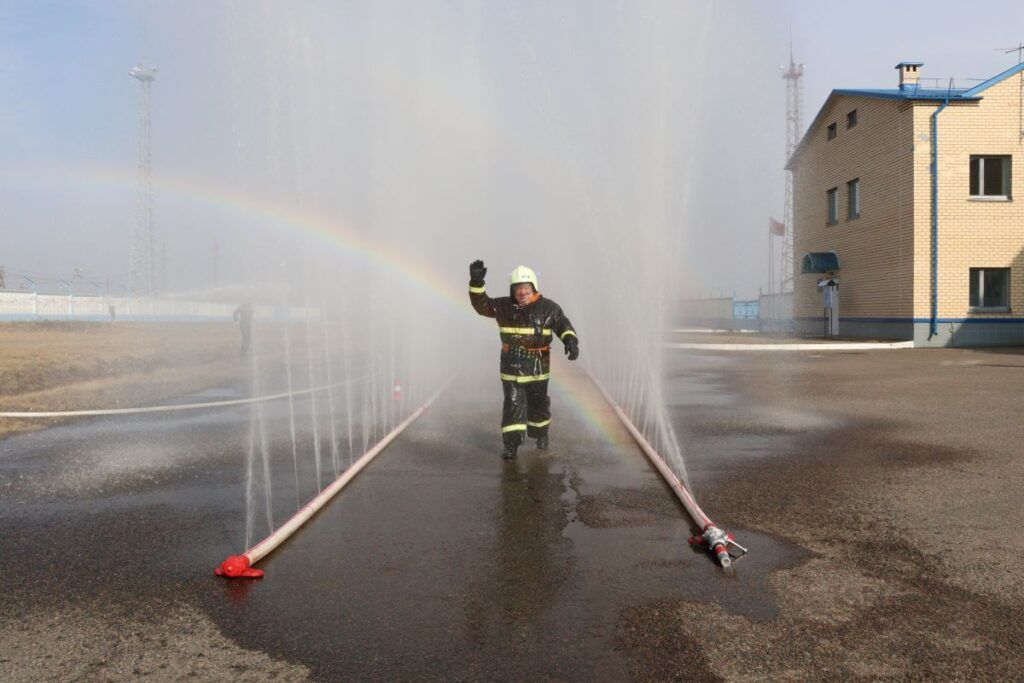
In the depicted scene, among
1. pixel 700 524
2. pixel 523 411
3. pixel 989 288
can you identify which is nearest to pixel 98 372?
pixel 523 411

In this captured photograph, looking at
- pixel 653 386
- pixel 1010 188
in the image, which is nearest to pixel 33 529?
pixel 653 386

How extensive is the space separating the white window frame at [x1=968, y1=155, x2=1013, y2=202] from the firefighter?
23.5 m

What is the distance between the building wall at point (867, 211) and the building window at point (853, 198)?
6.5 inches

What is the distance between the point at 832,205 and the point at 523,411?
28513mm

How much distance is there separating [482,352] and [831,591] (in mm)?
24452

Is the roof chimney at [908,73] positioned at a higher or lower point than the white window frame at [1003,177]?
higher

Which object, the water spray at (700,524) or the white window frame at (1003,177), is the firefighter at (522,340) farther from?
the white window frame at (1003,177)

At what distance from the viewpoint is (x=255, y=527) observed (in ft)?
17.3

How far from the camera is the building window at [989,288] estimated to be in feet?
84.2

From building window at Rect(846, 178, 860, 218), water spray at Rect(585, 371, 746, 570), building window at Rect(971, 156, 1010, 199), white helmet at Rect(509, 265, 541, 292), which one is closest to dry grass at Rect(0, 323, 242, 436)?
white helmet at Rect(509, 265, 541, 292)

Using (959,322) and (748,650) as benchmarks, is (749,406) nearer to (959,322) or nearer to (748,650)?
(748,650)

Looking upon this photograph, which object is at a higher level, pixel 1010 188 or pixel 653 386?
pixel 1010 188

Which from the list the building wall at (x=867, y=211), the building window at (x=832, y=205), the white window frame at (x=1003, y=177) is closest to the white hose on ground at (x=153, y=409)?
the building wall at (x=867, y=211)

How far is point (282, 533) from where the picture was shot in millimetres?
4969
